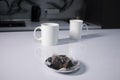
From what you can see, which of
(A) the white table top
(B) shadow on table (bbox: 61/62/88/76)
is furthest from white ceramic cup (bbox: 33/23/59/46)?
(B) shadow on table (bbox: 61/62/88/76)

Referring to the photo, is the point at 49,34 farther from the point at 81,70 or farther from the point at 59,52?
the point at 81,70

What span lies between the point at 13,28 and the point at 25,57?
0.78m

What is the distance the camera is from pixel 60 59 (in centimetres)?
77

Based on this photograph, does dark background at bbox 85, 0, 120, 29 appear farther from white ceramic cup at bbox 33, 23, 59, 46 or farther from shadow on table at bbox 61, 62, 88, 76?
shadow on table at bbox 61, 62, 88, 76

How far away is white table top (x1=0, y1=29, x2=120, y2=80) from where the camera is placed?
710 millimetres

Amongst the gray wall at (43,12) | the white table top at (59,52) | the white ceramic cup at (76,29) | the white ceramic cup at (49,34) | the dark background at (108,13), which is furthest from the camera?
the gray wall at (43,12)

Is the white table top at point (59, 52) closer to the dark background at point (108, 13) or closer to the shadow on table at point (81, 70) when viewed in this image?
the shadow on table at point (81, 70)

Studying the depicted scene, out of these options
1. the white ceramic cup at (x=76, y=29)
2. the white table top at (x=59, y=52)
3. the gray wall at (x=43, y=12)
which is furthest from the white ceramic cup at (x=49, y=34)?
the gray wall at (x=43, y=12)

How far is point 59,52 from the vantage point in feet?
3.16

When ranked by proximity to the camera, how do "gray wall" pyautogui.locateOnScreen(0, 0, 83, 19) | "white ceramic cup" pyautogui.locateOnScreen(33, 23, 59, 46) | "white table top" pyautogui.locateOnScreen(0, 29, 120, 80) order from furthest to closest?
1. "gray wall" pyautogui.locateOnScreen(0, 0, 83, 19)
2. "white ceramic cup" pyautogui.locateOnScreen(33, 23, 59, 46)
3. "white table top" pyautogui.locateOnScreen(0, 29, 120, 80)

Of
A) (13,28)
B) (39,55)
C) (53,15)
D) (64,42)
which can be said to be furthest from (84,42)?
(53,15)

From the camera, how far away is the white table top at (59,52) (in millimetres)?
710

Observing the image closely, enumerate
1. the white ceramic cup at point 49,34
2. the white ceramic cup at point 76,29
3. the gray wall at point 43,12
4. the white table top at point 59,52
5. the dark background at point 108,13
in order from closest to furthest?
the white table top at point 59,52 → the white ceramic cup at point 49,34 → the white ceramic cup at point 76,29 → the dark background at point 108,13 → the gray wall at point 43,12

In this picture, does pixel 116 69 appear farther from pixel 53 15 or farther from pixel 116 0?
pixel 53 15
